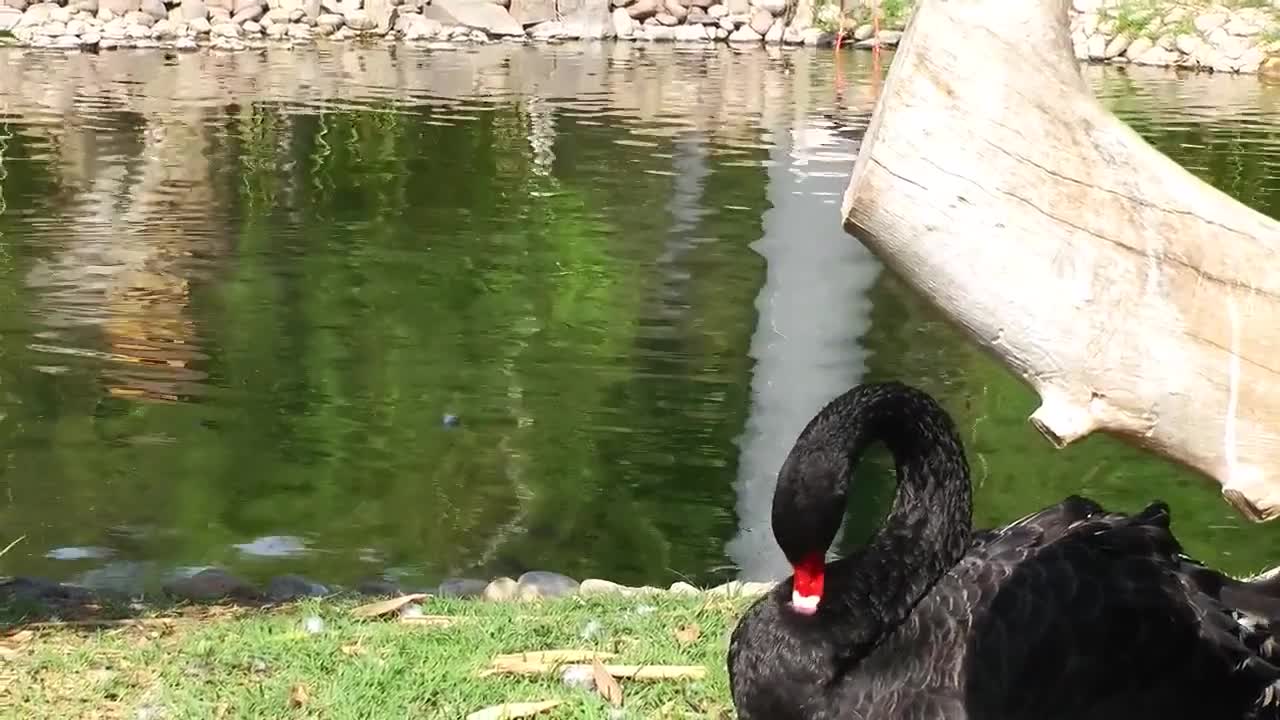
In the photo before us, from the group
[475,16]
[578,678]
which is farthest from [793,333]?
[475,16]

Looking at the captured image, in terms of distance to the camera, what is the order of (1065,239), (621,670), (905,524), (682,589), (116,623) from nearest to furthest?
(1065,239)
(905,524)
(621,670)
(116,623)
(682,589)

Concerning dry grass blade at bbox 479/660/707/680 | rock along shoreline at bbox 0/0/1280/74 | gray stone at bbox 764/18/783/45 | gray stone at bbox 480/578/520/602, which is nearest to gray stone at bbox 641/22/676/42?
rock along shoreline at bbox 0/0/1280/74

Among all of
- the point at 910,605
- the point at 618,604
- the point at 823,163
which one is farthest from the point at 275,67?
the point at 910,605

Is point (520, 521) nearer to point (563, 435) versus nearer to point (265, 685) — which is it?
point (563, 435)

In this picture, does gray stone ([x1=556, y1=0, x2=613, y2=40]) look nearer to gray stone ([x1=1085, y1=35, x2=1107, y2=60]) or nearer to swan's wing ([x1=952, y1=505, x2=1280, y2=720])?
gray stone ([x1=1085, y1=35, x2=1107, y2=60])

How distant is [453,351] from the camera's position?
9.30 m

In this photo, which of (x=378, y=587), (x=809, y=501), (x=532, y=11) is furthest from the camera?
(x=532, y=11)

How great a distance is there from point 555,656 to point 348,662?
22.0 inches

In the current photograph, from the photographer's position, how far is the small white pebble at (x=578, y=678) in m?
4.41

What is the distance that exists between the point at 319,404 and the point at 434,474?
1.23 m

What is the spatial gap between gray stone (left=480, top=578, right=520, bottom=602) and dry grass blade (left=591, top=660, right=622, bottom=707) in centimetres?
130

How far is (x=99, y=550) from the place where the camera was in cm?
639

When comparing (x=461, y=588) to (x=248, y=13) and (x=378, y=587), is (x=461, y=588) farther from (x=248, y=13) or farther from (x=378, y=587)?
(x=248, y=13)

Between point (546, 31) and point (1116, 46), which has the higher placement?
point (546, 31)
